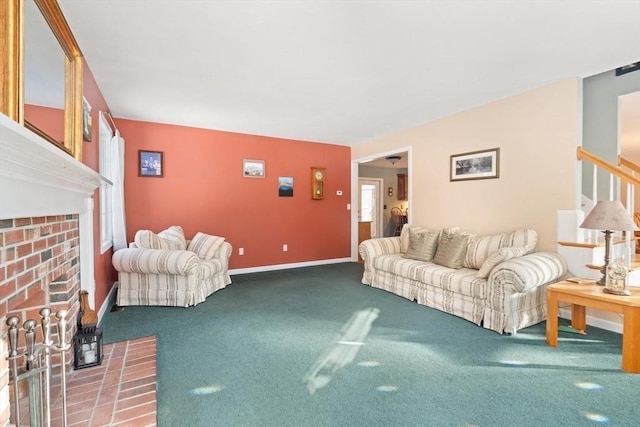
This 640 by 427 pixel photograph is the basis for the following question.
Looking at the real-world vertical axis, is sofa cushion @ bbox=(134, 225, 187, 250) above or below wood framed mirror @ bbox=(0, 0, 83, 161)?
below

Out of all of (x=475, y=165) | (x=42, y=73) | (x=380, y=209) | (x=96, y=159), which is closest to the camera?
(x=42, y=73)

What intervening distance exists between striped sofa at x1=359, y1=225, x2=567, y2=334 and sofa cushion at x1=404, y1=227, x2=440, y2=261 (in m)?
0.01

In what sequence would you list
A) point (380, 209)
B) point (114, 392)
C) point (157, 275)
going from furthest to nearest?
point (380, 209) < point (157, 275) < point (114, 392)

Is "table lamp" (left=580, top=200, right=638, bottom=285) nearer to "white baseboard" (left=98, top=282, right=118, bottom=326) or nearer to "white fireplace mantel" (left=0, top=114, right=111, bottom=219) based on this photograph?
"white fireplace mantel" (left=0, top=114, right=111, bottom=219)

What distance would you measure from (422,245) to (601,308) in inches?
73.0

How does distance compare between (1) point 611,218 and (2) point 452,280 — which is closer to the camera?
(1) point 611,218

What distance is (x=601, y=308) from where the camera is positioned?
2137mm

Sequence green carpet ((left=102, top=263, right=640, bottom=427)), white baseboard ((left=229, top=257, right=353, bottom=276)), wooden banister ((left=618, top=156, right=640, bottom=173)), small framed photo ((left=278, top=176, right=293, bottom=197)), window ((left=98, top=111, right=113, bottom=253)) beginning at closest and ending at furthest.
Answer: green carpet ((left=102, top=263, right=640, bottom=427)) → wooden banister ((left=618, top=156, right=640, bottom=173)) → window ((left=98, top=111, right=113, bottom=253)) → white baseboard ((left=229, top=257, right=353, bottom=276)) → small framed photo ((left=278, top=176, right=293, bottom=197))

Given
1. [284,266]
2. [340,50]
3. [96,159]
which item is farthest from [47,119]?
[284,266]

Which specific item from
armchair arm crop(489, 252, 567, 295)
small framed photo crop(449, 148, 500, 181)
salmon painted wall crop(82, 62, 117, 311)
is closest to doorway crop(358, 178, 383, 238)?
small framed photo crop(449, 148, 500, 181)

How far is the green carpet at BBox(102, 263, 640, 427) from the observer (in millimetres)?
A: 1591

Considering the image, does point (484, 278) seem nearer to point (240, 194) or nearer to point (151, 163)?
point (240, 194)

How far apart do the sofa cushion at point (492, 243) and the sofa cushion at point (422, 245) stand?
428mm

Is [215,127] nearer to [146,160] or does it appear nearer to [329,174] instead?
[146,160]
